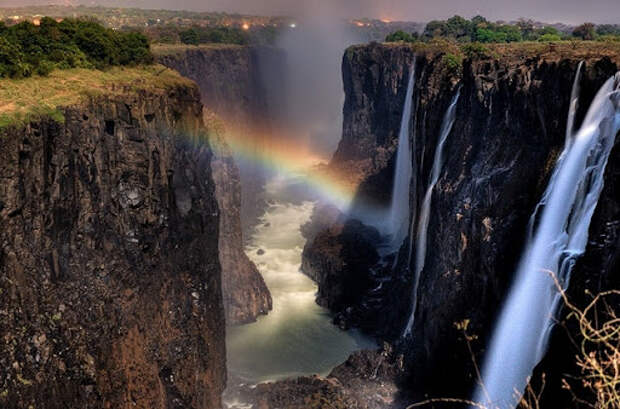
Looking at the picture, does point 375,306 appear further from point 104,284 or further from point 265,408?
point 104,284

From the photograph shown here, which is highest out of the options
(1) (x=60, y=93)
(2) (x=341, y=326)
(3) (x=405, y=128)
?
(1) (x=60, y=93)

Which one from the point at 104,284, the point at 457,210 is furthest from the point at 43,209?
the point at 457,210

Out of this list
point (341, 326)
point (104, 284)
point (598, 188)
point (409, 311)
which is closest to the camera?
point (598, 188)

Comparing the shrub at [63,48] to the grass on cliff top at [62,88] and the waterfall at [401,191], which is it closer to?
the grass on cliff top at [62,88]

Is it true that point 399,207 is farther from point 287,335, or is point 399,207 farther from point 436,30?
point 436,30

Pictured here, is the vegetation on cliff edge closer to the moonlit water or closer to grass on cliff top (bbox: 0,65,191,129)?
the moonlit water

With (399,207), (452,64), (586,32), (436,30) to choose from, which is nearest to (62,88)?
(452,64)

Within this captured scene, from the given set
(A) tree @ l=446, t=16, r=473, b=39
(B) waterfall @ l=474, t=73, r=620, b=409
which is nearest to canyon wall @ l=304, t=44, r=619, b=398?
(B) waterfall @ l=474, t=73, r=620, b=409
